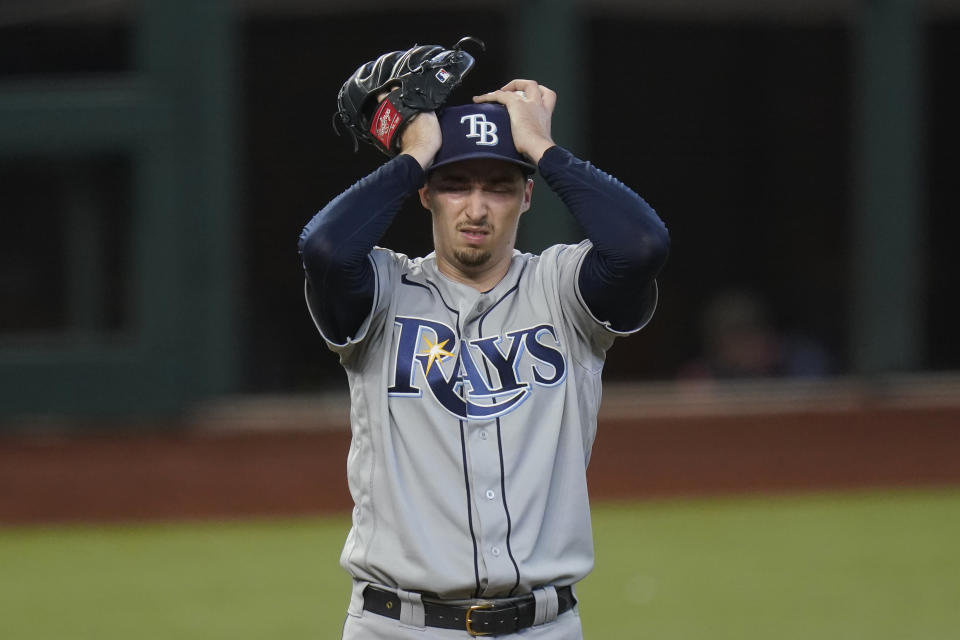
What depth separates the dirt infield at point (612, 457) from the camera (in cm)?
777

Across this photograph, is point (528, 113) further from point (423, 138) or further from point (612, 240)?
point (612, 240)

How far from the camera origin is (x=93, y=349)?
800 cm

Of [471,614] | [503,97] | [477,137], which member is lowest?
[471,614]

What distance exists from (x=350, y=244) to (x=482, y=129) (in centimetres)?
40

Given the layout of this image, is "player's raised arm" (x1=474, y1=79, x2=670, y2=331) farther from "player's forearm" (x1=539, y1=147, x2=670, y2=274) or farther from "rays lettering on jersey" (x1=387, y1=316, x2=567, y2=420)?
"rays lettering on jersey" (x1=387, y1=316, x2=567, y2=420)

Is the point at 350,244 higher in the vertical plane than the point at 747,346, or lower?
higher

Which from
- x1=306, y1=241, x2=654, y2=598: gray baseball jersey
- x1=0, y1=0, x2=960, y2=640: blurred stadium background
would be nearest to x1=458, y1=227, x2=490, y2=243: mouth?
x1=306, y1=241, x2=654, y2=598: gray baseball jersey

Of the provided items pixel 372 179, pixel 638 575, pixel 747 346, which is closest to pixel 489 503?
pixel 372 179

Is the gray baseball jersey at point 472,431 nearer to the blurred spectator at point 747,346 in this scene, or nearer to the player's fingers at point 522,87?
the player's fingers at point 522,87

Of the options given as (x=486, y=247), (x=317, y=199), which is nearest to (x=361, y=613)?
(x=486, y=247)

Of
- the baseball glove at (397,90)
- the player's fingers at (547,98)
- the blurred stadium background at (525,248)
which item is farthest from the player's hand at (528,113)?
the blurred stadium background at (525,248)

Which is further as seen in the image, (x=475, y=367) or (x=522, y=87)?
(x=522, y=87)

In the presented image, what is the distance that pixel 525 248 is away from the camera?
8250mm

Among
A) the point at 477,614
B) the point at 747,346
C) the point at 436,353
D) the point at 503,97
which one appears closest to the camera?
the point at 477,614
